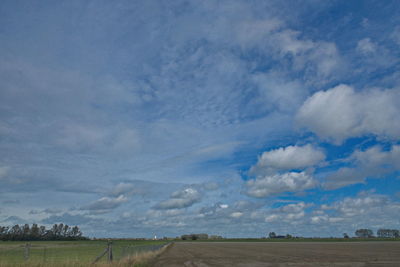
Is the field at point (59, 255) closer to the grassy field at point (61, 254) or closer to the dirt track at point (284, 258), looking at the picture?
the grassy field at point (61, 254)

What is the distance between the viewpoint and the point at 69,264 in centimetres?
1709

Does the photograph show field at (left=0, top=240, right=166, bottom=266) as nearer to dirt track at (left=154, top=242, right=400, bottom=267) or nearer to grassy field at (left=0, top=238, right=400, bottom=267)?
grassy field at (left=0, top=238, right=400, bottom=267)

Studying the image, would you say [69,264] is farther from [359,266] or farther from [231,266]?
[359,266]

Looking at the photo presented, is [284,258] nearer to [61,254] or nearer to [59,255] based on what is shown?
[59,255]

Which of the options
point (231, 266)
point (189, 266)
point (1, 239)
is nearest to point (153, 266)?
point (189, 266)

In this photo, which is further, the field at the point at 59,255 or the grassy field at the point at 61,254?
the grassy field at the point at 61,254

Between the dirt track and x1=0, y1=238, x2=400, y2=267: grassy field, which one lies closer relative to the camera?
x1=0, y1=238, x2=400, y2=267: grassy field

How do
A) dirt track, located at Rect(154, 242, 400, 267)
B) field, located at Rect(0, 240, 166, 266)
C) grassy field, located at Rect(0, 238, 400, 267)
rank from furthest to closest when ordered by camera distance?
dirt track, located at Rect(154, 242, 400, 267), grassy field, located at Rect(0, 238, 400, 267), field, located at Rect(0, 240, 166, 266)

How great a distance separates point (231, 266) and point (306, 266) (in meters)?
4.58

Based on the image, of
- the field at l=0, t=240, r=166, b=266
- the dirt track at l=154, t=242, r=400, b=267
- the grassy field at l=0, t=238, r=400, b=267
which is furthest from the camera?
the dirt track at l=154, t=242, r=400, b=267

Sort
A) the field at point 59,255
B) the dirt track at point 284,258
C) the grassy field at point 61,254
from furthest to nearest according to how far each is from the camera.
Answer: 1. the dirt track at point 284,258
2. the grassy field at point 61,254
3. the field at point 59,255

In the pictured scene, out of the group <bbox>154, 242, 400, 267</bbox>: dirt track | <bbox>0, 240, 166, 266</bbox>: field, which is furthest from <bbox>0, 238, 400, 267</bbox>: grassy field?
<bbox>154, 242, 400, 267</bbox>: dirt track

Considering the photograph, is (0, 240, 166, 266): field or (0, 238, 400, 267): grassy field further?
(0, 238, 400, 267): grassy field

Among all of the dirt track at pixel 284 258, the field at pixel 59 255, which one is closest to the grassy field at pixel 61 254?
the field at pixel 59 255
